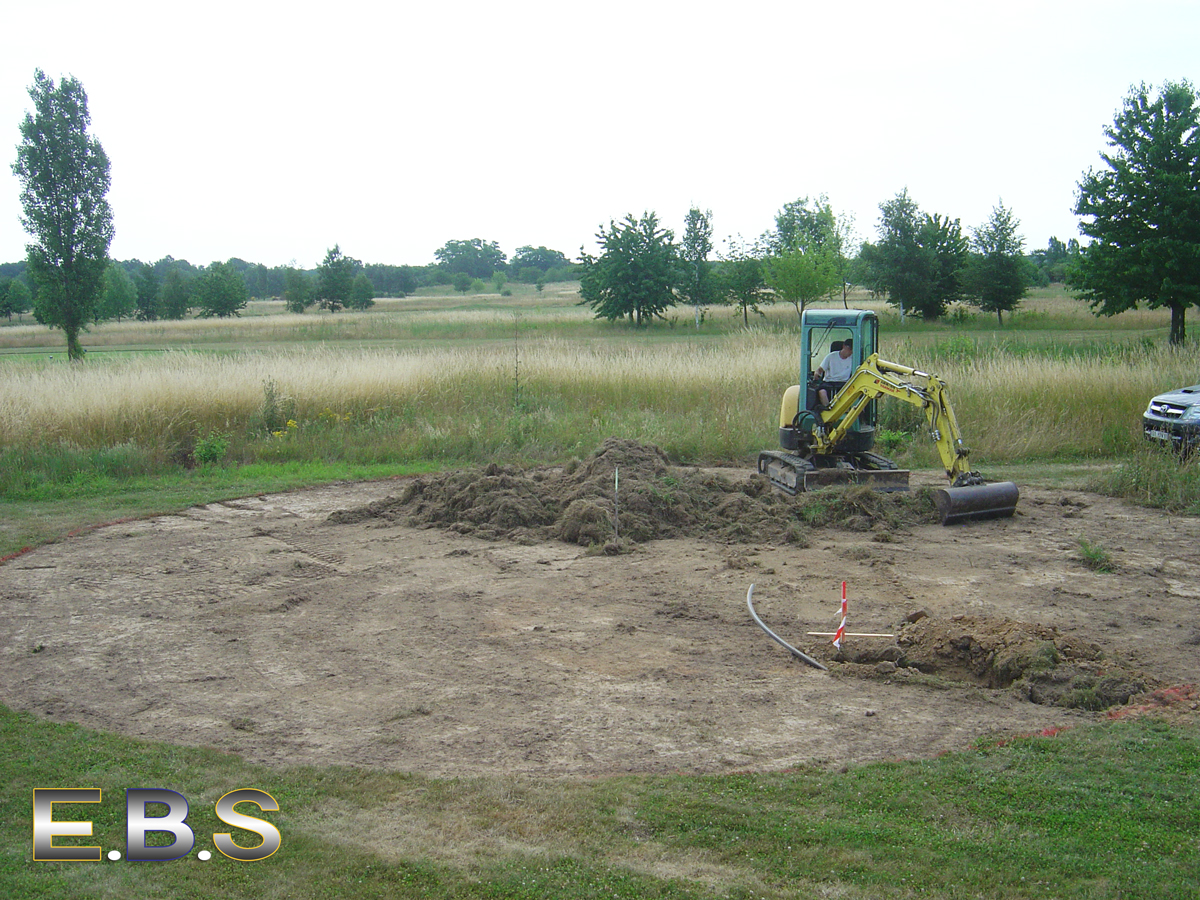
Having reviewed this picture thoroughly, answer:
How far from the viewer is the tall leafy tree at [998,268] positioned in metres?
40.5

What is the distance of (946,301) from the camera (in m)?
44.5

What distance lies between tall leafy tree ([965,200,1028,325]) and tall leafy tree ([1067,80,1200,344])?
49.3 ft

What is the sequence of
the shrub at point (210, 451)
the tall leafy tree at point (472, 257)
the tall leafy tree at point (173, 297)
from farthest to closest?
1. the tall leafy tree at point (472, 257)
2. the tall leafy tree at point (173, 297)
3. the shrub at point (210, 451)

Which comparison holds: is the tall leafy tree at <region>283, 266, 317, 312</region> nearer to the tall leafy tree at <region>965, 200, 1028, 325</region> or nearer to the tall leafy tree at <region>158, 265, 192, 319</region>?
the tall leafy tree at <region>158, 265, 192, 319</region>

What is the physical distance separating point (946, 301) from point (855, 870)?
45.0 meters

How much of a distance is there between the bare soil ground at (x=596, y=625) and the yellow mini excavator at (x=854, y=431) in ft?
1.40

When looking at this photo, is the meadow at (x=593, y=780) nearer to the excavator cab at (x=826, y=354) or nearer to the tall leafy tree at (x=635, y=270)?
the excavator cab at (x=826, y=354)

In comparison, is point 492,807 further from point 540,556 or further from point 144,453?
point 144,453

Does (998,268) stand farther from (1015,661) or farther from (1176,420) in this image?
(1015,661)

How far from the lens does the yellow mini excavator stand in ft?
33.3

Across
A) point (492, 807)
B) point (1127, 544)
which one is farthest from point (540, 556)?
point (1127, 544)

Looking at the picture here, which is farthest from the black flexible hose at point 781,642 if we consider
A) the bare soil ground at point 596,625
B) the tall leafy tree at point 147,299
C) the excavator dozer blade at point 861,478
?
the tall leafy tree at point 147,299

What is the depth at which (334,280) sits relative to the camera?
218 feet

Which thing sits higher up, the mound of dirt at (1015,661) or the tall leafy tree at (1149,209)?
the tall leafy tree at (1149,209)
